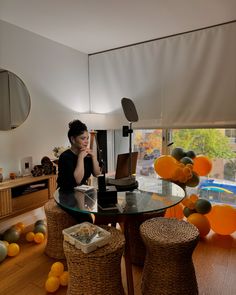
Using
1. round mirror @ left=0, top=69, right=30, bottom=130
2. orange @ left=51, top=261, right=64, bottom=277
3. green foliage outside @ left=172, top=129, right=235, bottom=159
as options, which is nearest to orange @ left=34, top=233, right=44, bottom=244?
orange @ left=51, top=261, right=64, bottom=277

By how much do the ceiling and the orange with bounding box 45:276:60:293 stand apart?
7.99 feet

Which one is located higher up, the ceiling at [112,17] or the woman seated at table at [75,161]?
the ceiling at [112,17]

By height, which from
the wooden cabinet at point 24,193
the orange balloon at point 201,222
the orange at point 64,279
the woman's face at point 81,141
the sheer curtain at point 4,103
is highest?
the sheer curtain at point 4,103

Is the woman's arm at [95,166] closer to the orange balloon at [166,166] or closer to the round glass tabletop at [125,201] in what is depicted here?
the round glass tabletop at [125,201]

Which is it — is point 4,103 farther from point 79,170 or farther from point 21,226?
point 21,226

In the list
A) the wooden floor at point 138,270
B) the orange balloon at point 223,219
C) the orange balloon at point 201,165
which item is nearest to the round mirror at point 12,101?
the wooden floor at point 138,270

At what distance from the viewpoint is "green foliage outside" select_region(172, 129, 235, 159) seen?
298cm

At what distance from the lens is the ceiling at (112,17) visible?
7.25 feet

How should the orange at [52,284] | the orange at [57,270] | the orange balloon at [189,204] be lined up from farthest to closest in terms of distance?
the orange balloon at [189,204]
the orange at [57,270]
the orange at [52,284]

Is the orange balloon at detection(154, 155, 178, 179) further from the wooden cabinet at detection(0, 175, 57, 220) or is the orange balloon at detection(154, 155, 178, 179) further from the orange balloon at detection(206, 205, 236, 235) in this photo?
the wooden cabinet at detection(0, 175, 57, 220)

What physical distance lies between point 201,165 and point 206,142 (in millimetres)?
560

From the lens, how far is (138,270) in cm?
201

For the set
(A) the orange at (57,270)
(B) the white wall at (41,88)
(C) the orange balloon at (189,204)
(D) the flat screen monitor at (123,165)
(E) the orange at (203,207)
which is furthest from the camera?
(B) the white wall at (41,88)

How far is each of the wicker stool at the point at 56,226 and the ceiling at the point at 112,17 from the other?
1981mm
